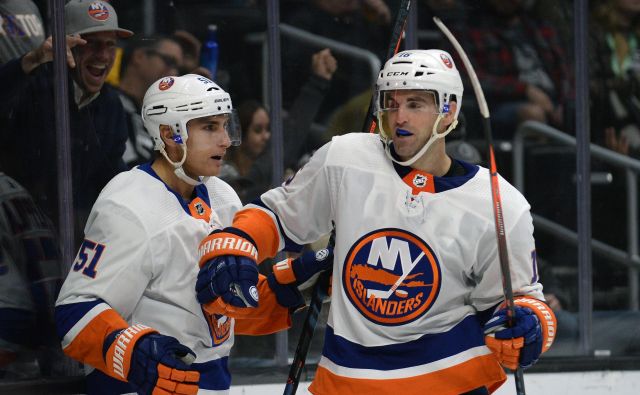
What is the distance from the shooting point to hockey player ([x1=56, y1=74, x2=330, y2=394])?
329 cm

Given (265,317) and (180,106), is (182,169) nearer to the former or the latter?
(180,106)

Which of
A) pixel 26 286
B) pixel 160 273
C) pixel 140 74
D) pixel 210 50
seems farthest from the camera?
pixel 210 50

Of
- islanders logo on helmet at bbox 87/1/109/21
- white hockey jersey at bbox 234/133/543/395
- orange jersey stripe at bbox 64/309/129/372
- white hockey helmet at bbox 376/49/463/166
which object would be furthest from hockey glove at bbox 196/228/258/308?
islanders logo on helmet at bbox 87/1/109/21

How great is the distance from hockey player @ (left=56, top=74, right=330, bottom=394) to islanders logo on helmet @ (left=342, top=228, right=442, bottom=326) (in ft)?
0.96

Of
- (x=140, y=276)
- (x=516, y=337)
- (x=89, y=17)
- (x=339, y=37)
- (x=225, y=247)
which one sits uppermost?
(x=89, y=17)

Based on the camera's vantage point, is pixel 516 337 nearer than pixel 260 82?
Yes

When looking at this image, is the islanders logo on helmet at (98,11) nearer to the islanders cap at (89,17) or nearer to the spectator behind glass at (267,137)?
the islanders cap at (89,17)

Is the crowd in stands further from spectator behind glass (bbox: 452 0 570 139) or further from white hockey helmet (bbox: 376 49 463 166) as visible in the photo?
white hockey helmet (bbox: 376 49 463 166)

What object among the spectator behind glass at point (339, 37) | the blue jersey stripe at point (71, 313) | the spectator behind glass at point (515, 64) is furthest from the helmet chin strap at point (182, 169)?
the spectator behind glass at point (515, 64)

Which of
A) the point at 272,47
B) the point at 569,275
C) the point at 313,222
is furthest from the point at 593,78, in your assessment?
the point at 313,222

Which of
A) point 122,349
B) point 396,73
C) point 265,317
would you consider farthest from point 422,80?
point 122,349

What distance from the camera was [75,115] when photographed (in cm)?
432

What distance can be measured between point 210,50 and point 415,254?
1.63 meters

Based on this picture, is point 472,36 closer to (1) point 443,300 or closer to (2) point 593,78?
(2) point 593,78
